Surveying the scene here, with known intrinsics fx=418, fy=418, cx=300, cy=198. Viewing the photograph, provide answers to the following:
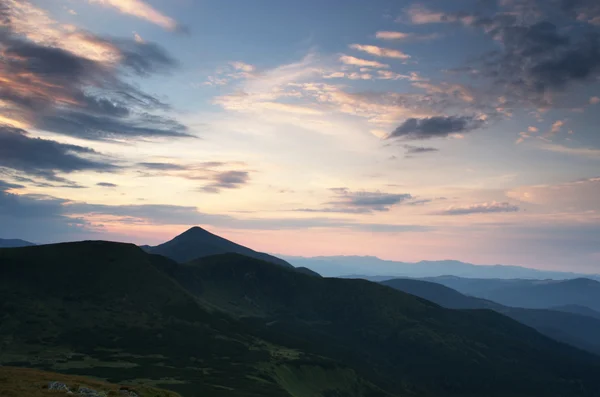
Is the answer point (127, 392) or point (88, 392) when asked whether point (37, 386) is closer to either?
point (88, 392)

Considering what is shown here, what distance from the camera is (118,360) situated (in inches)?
7303

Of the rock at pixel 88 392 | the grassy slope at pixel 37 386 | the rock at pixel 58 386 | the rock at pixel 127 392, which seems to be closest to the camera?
the grassy slope at pixel 37 386

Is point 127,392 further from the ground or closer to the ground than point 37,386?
closer to the ground

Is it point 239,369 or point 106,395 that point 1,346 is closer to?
point 239,369

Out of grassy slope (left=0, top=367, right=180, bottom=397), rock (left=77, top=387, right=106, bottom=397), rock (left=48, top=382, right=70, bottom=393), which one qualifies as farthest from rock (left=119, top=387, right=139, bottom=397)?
rock (left=48, top=382, right=70, bottom=393)

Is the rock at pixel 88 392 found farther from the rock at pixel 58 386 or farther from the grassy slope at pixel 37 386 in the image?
the rock at pixel 58 386

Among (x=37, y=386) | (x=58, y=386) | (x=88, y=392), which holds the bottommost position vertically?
(x=88, y=392)

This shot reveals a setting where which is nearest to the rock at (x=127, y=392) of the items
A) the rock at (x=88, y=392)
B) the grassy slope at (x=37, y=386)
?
the grassy slope at (x=37, y=386)

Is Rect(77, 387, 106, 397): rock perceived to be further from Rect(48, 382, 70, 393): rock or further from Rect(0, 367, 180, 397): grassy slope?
Rect(48, 382, 70, 393): rock

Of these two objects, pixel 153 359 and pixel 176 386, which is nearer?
pixel 176 386

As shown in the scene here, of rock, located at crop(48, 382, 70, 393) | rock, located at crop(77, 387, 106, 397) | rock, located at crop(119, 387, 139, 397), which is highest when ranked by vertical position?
rock, located at crop(48, 382, 70, 393)

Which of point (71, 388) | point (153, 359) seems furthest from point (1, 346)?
point (71, 388)

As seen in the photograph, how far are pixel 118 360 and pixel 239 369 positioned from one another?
53.6 m

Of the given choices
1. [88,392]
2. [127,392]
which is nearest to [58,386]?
[88,392]
